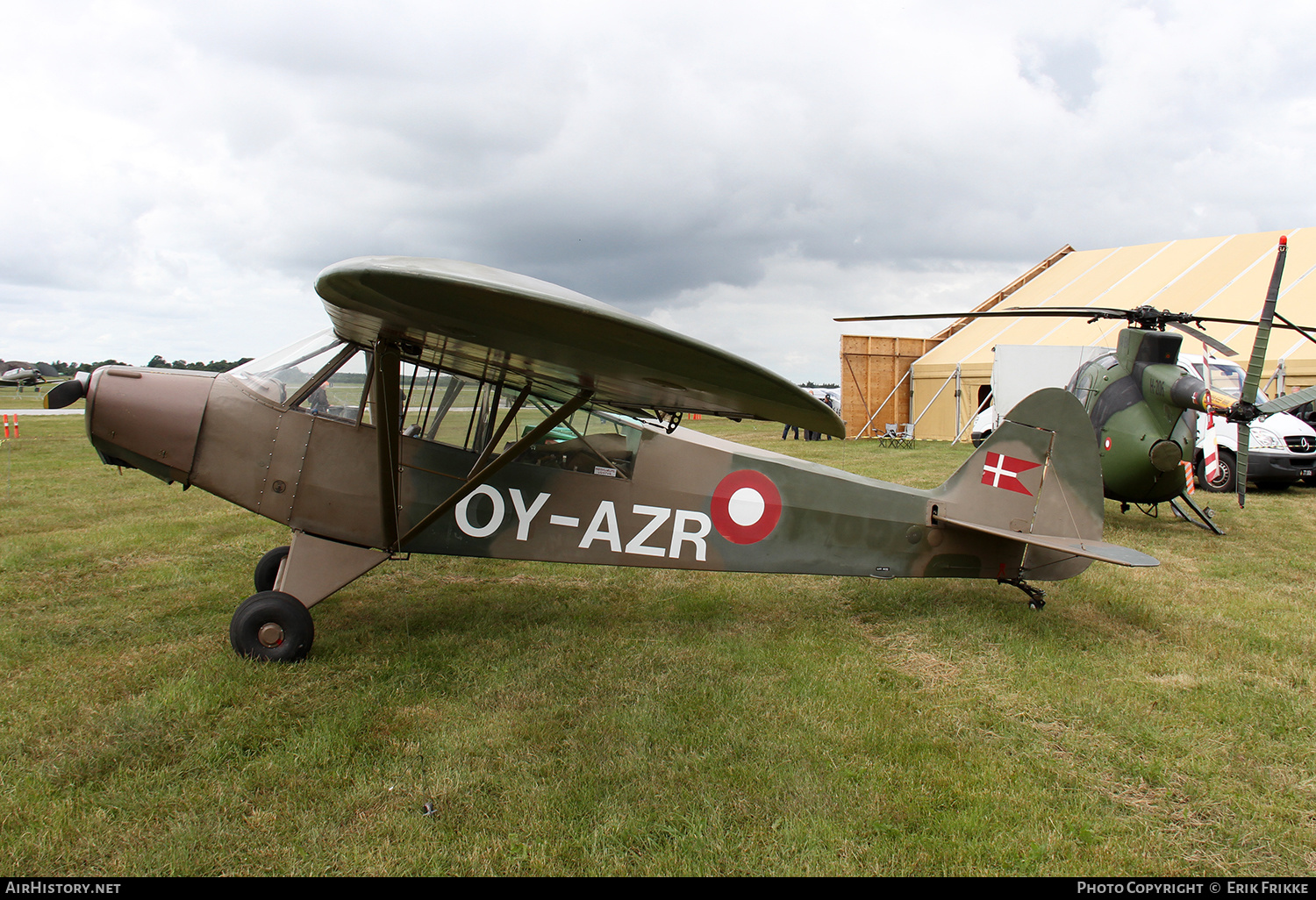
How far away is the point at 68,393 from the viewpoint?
15.1 feet

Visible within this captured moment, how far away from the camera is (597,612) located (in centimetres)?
565

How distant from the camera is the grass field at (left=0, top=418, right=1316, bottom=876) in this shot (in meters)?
2.72

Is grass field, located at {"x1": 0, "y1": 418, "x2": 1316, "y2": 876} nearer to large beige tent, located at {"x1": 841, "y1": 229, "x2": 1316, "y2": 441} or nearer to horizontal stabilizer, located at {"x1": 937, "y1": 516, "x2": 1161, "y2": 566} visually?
horizontal stabilizer, located at {"x1": 937, "y1": 516, "x2": 1161, "y2": 566}

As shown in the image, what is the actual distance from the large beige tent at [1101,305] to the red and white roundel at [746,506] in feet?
61.6

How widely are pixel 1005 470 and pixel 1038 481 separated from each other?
0.81 feet

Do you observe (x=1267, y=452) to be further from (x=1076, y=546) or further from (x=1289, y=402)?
(x=1076, y=546)

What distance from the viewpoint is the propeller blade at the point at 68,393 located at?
454 centimetres

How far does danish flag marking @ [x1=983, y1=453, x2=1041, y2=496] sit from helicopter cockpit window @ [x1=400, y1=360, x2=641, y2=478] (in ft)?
8.96

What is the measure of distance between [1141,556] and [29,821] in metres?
5.91

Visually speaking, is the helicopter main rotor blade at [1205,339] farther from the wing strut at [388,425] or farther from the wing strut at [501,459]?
the wing strut at [388,425]

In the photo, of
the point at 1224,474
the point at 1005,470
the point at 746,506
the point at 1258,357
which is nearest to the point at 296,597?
the point at 746,506

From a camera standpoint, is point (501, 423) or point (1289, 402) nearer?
point (501, 423)
